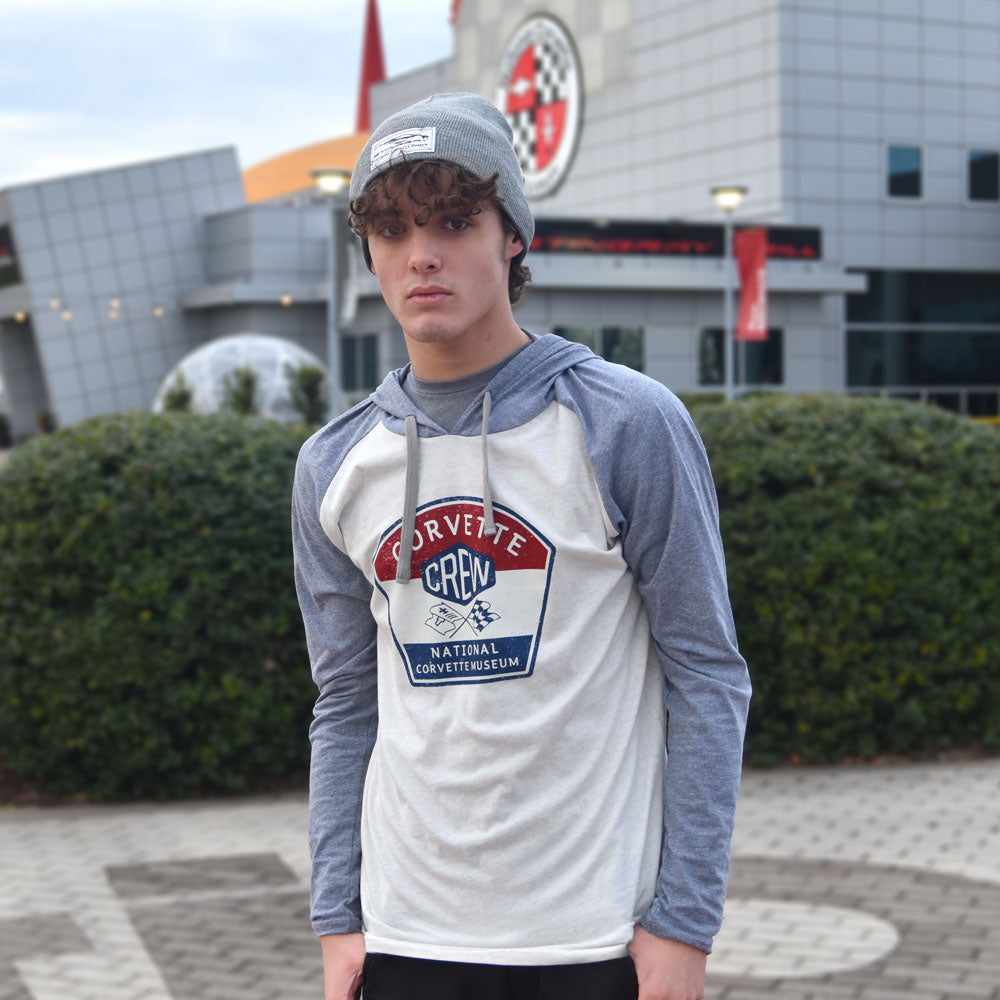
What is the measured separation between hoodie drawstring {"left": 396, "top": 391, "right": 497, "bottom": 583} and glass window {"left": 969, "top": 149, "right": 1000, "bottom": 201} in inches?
1719

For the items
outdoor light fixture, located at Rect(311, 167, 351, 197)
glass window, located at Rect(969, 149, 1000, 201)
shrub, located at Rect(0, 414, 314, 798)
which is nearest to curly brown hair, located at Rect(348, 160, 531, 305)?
shrub, located at Rect(0, 414, 314, 798)

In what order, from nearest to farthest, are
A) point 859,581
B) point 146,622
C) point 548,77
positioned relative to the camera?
point 146,622, point 859,581, point 548,77

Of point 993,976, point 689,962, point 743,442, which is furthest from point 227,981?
point 743,442

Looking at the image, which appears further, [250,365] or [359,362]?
[250,365]

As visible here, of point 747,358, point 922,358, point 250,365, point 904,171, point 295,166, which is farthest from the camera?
point 295,166

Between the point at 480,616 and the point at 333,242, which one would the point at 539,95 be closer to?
the point at 333,242

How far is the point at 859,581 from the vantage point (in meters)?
7.95

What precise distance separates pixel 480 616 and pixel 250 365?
127ft

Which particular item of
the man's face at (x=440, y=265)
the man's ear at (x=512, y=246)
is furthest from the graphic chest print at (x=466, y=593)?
the man's ear at (x=512, y=246)

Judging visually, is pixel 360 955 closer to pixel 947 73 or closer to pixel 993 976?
pixel 993 976

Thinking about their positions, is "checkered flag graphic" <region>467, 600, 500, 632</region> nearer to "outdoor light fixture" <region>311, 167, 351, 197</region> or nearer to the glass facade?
"outdoor light fixture" <region>311, 167, 351, 197</region>

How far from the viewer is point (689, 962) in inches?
82.0

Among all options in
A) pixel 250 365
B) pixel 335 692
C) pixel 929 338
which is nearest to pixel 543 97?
pixel 250 365

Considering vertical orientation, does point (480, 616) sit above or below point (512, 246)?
below
